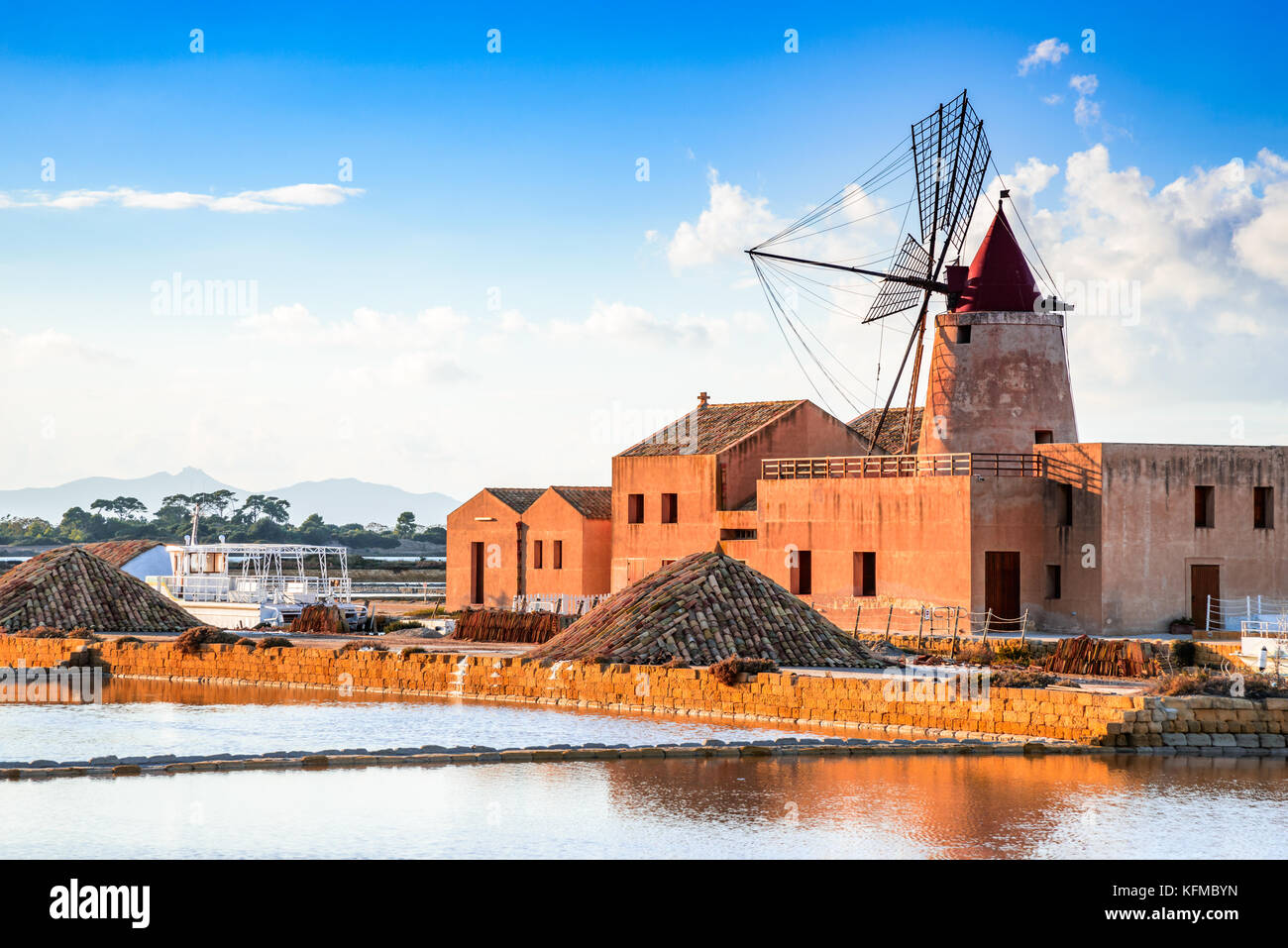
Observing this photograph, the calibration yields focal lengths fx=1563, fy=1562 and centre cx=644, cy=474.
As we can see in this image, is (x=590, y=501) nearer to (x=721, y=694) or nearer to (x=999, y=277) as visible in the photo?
(x=999, y=277)

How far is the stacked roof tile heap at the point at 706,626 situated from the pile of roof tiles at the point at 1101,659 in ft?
6.99

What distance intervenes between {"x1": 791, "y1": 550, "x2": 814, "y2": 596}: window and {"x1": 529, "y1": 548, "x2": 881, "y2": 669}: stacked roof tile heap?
493 cm

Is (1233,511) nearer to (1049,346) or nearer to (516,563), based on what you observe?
(1049,346)

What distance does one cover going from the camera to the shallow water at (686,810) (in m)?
9.47

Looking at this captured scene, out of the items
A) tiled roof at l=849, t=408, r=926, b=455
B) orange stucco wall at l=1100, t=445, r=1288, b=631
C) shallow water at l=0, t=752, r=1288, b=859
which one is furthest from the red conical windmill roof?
shallow water at l=0, t=752, r=1288, b=859

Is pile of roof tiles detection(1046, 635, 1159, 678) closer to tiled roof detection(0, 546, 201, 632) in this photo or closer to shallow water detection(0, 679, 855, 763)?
shallow water detection(0, 679, 855, 763)

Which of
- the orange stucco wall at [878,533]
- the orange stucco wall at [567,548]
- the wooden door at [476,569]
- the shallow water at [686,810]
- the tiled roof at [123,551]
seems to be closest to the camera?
the shallow water at [686,810]

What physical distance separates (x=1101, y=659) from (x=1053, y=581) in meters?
5.09

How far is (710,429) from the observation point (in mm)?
30094

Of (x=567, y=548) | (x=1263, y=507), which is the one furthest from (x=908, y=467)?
(x=567, y=548)

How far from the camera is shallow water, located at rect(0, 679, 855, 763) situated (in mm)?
14672

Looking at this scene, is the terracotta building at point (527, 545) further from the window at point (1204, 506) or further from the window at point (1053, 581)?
the window at point (1204, 506)
